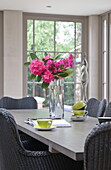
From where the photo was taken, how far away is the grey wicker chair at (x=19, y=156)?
220 cm

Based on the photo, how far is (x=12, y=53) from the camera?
8.04m

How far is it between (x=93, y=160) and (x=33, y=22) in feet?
23.2

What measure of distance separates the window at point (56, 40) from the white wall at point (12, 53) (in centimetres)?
32

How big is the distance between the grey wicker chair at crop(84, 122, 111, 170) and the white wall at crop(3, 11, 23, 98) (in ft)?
21.2

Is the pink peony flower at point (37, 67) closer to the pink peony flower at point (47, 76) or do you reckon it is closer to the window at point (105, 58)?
the pink peony flower at point (47, 76)

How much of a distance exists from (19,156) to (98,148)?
76 centimetres

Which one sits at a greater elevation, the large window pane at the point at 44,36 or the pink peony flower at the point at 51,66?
the large window pane at the point at 44,36

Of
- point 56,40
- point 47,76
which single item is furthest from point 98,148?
point 56,40

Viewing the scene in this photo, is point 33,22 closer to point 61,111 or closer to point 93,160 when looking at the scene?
point 61,111

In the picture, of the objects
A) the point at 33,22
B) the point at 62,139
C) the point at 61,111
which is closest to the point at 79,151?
the point at 62,139

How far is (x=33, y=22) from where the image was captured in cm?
841

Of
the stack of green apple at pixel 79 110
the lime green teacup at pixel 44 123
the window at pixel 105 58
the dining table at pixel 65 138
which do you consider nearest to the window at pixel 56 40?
the window at pixel 105 58

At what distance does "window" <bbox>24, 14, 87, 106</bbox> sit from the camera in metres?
8.40

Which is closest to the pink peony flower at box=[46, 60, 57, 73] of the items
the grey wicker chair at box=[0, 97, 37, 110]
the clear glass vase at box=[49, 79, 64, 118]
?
→ the clear glass vase at box=[49, 79, 64, 118]
